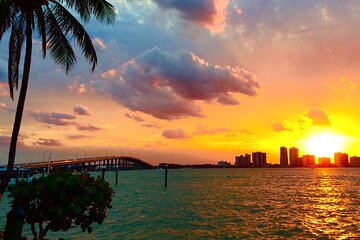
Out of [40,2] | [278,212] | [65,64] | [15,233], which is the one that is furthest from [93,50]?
Result: [278,212]

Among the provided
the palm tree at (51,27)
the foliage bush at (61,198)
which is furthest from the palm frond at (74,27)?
the foliage bush at (61,198)

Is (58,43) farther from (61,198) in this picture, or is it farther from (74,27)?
(61,198)

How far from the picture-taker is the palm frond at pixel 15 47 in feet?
50.4

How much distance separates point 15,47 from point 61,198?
10.1 metres

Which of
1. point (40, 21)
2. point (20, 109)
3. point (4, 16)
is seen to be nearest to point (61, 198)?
point (20, 109)

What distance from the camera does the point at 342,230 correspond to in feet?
81.3

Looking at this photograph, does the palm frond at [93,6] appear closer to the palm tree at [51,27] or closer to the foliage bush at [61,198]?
the palm tree at [51,27]

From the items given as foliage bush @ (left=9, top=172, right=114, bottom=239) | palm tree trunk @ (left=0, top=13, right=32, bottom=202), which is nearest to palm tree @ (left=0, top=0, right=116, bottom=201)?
palm tree trunk @ (left=0, top=13, right=32, bottom=202)

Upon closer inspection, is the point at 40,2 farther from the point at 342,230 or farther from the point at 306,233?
the point at 342,230

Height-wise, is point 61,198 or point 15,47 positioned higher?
point 15,47

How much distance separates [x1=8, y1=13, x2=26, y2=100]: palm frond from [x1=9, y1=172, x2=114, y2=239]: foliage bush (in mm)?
7582

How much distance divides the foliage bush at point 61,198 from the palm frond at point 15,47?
298 inches

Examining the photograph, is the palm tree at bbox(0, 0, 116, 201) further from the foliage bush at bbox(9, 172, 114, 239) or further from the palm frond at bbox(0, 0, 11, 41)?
the foliage bush at bbox(9, 172, 114, 239)

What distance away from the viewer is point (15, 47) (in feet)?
51.9
